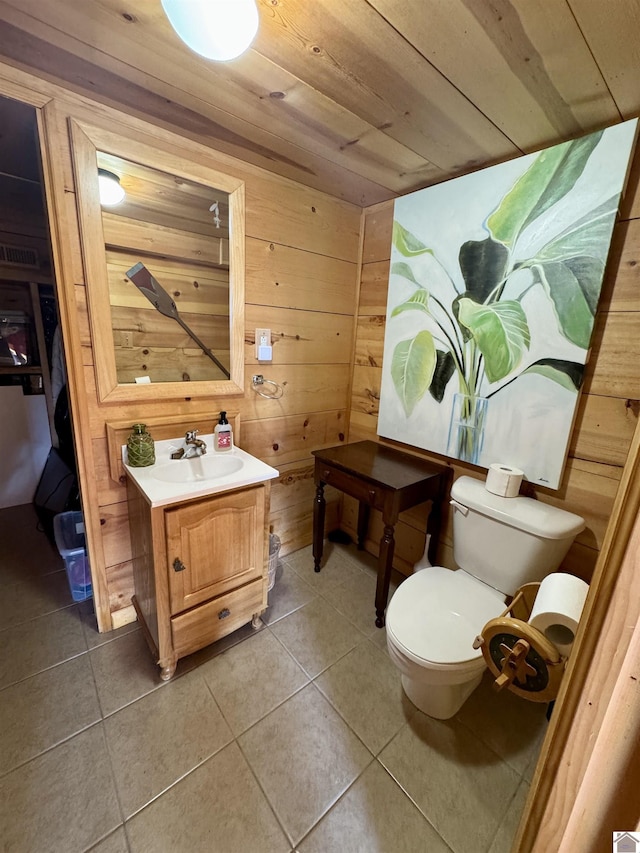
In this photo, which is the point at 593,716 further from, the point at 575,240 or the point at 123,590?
the point at 123,590

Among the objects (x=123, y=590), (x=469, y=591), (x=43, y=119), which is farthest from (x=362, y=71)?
(x=123, y=590)

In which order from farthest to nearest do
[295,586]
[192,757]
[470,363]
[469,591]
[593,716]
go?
[295,586] < [470,363] < [469,591] < [192,757] < [593,716]

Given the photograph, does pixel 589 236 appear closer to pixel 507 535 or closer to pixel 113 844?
pixel 507 535

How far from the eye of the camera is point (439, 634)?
1.17m

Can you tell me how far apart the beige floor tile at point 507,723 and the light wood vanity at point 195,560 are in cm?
95

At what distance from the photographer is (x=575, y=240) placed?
4.01 feet

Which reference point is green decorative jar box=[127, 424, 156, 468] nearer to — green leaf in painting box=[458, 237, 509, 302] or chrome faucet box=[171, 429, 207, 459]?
chrome faucet box=[171, 429, 207, 459]

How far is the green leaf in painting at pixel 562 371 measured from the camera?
1270 mm

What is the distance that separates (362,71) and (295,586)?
2117mm

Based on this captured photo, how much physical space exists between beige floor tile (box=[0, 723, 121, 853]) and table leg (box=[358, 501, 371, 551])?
150cm

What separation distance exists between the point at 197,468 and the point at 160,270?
0.87m

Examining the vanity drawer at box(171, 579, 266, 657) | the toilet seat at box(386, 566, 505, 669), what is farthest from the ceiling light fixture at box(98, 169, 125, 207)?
the toilet seat at box(386, 566, 505, 669)

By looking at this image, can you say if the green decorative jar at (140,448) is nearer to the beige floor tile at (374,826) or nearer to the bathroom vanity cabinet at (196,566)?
the bathroom vanity cabinet at (196,566)

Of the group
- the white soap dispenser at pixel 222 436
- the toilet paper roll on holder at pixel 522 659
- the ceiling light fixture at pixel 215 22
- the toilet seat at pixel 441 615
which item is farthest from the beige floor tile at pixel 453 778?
the ceiling light fixture at pixel 215 22
